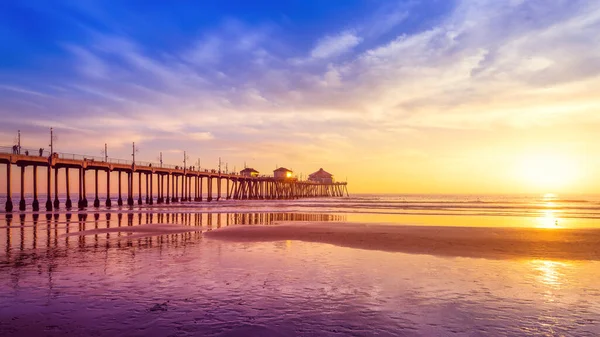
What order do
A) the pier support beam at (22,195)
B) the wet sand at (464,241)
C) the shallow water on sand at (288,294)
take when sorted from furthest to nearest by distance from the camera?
the pier support beam at (22,195)
the wet sand at (464,241)
the shallow water on sand at (288,294)

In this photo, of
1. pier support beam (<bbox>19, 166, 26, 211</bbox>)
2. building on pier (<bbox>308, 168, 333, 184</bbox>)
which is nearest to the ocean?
pier support beam (<bbox>19, 166, 26, 211</bbox>)

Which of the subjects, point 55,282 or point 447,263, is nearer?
point 55,282

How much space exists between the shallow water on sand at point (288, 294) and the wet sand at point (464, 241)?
138cm

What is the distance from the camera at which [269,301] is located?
7.09 m

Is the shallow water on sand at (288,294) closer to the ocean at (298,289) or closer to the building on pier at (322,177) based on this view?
the ocean at (298,289)

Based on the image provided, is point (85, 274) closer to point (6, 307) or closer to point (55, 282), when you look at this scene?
point (55, 282)

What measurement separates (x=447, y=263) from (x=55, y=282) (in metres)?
9.45

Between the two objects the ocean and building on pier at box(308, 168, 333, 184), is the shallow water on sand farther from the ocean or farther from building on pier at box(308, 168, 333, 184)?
building on pier at box(308, 168, 333, 184)

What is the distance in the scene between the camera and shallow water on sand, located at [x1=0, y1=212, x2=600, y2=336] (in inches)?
227

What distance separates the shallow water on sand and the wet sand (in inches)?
54.2

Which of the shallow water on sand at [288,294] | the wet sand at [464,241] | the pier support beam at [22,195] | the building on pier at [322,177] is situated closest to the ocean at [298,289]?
the shallow water on sand at [288,294]

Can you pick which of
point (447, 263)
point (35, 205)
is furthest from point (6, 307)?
point (35, 205)

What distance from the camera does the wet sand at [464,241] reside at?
12.9 m

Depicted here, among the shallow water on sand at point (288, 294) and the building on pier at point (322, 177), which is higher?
the building on pier at point (322, 177)
